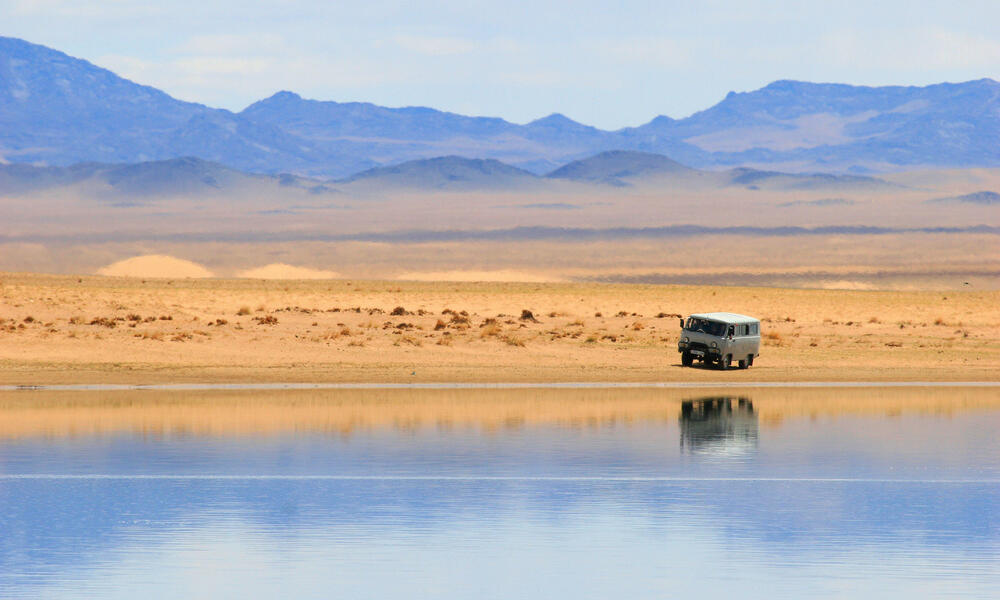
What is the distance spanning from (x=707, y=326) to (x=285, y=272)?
360 ft

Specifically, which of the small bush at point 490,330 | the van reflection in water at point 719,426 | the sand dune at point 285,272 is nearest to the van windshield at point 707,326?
the van reflection in water at point 719,426

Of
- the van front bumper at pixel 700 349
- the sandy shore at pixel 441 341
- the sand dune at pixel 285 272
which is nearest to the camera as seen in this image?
the sandy shore at pixel 441 341

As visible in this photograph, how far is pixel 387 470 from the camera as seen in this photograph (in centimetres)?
2442

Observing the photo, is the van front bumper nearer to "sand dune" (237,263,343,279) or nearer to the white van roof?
the white van roof

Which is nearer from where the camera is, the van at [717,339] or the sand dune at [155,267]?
the van at [717,339]

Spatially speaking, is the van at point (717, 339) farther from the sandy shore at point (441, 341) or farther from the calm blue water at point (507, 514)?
the calm blue water at point (507, 514)

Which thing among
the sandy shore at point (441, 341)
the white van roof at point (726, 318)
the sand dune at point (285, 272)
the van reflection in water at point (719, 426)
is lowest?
the van reflection in water at point (719, 426)

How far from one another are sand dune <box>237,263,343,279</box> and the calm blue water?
384ft

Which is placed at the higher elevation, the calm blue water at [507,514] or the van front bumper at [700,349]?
the van front bumper at [700,349]

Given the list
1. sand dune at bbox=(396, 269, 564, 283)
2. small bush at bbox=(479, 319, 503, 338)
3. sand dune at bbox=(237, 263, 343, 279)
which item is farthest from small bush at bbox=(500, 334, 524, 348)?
sand dune at bbox=(237, 263, 343, 279)

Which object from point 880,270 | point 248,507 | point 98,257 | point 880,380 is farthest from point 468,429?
point 98,257

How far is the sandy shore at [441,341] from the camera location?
42438 mm

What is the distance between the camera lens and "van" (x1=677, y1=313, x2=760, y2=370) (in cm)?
4262

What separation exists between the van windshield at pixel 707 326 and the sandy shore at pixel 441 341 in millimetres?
1182
